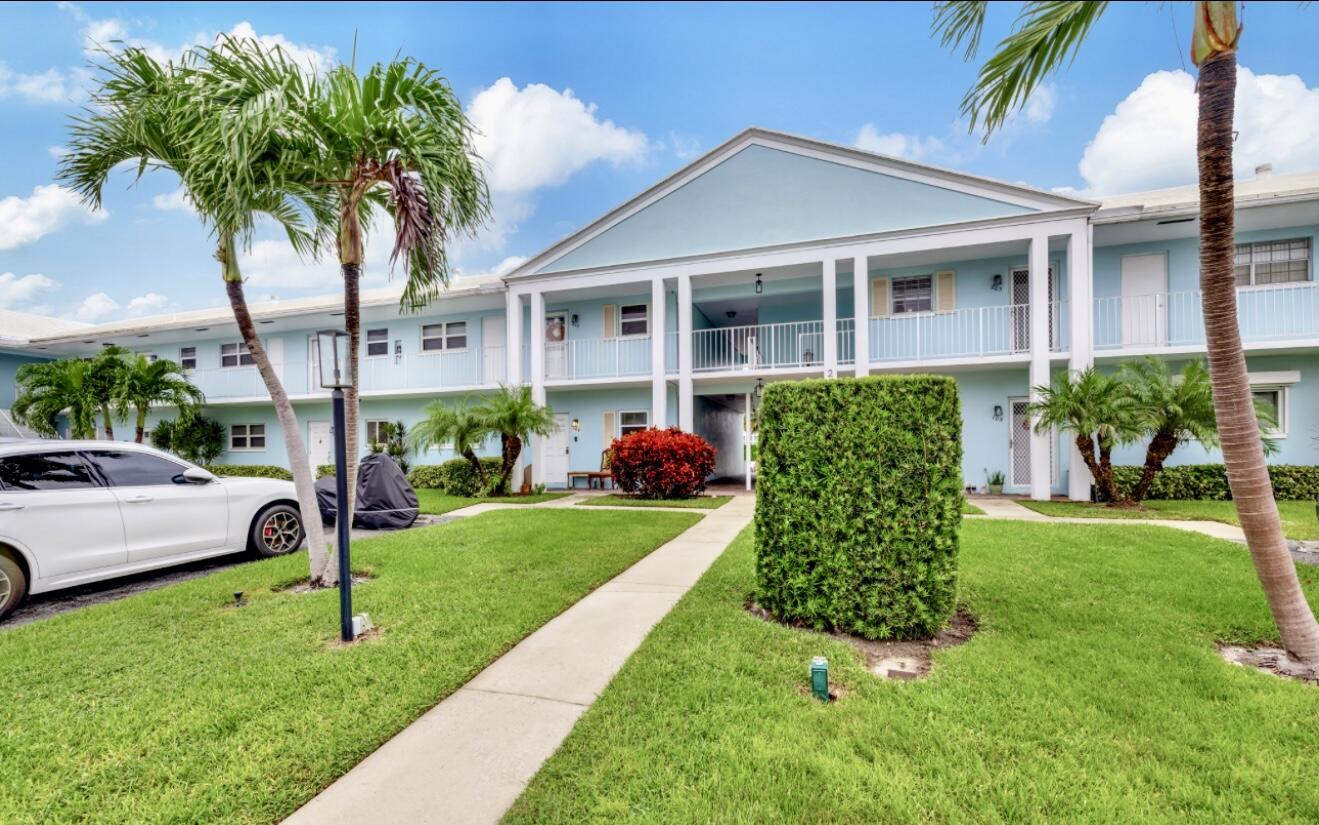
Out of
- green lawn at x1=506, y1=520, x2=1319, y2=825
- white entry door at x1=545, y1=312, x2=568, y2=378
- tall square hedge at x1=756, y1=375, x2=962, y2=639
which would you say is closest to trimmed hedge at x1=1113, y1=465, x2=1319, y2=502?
green lawn at x1=506, y1=520, x2=1319, y2=825

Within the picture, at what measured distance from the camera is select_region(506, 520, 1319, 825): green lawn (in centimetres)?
220

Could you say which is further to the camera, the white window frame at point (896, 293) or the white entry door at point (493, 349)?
the white entry door at point (493, 349)

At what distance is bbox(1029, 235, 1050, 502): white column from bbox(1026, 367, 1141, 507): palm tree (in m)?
0.65

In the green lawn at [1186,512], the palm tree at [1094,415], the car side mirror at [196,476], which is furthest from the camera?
the palm tree at [1094,415]

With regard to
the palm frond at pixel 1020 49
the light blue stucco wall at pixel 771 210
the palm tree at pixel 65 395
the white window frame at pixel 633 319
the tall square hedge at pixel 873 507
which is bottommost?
the tall square hedge at pixel 873 507

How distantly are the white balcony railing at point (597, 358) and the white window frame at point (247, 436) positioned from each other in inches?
480

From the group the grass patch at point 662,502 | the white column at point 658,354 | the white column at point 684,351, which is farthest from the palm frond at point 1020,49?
the white column at point 658,354

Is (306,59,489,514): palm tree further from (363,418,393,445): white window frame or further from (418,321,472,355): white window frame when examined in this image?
(363,418,393,445): white window frame

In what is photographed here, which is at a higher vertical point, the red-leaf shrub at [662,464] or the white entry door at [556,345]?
the white entry door at [556,345]

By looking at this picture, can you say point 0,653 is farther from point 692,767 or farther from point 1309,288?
point 1309,288

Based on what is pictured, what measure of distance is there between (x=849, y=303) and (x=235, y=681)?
49.9 feet

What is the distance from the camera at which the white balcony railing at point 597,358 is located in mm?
15641

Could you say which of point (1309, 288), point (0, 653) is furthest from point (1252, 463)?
point (1309, 288)

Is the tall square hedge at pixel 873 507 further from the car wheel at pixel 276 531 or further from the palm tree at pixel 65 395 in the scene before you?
the palm tree at pixel 65 395
